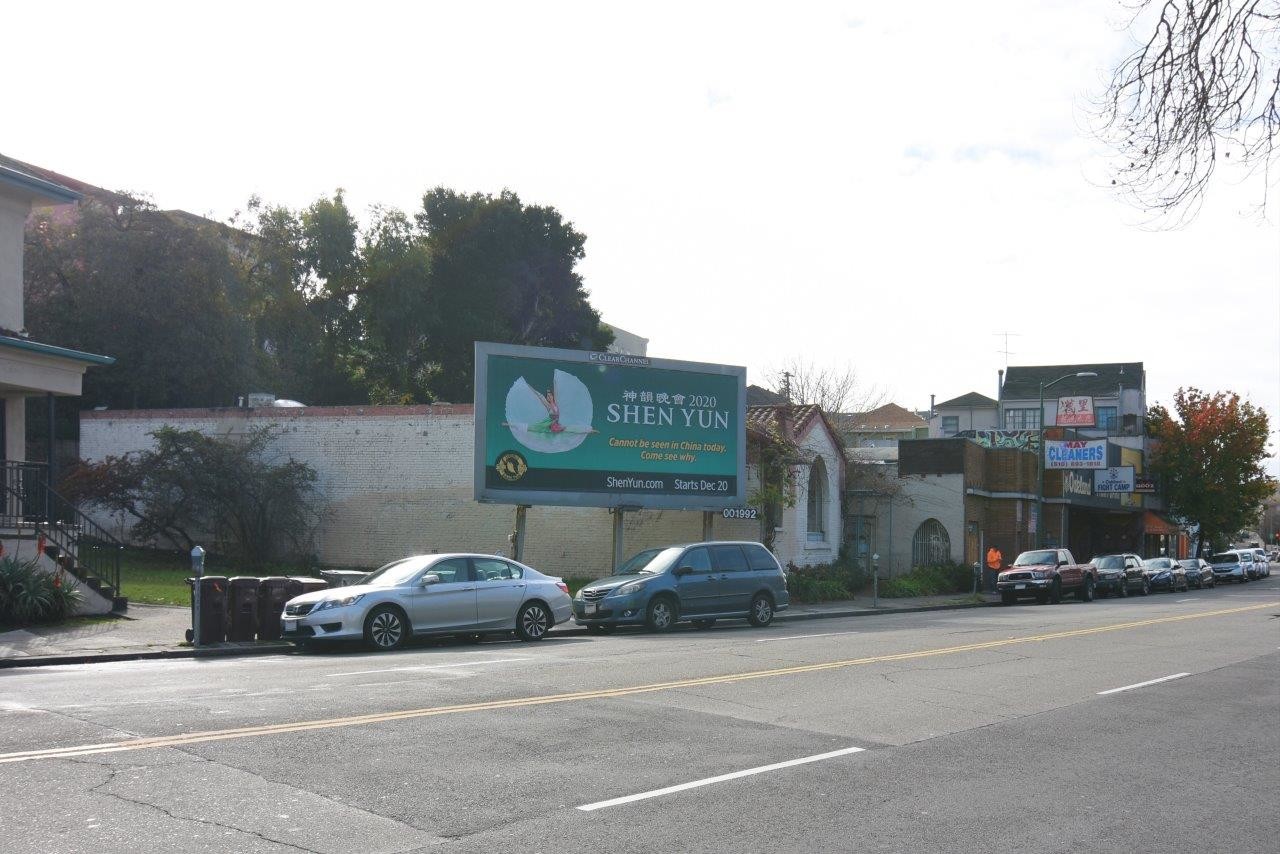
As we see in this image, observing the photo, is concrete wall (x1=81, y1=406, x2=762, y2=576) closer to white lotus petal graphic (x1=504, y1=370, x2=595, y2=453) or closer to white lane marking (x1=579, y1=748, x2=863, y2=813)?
white lotus petal graphic (x1=504, y1=370, x2=595, y2=453)

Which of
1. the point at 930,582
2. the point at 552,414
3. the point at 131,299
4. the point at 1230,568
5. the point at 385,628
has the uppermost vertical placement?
the point at 131,299

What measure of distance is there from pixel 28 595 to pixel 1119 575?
116 feet

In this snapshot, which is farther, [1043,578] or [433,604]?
[1043,578]

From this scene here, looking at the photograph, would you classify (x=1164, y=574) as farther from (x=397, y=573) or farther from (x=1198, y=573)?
(x=397, y=573)

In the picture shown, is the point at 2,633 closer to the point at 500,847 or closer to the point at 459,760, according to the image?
the point at 459,760

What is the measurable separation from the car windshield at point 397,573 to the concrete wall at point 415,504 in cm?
1194

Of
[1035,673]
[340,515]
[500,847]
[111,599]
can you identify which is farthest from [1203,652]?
[340,515]

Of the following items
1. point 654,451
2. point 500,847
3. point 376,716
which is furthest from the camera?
point 654,451

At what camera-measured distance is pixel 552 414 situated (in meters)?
26.3

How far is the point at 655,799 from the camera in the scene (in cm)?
789

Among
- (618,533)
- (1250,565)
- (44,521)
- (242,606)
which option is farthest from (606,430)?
(1250,565)

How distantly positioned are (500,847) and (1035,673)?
1039 centimetres

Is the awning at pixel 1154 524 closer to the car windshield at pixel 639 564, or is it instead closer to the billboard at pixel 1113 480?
the billboard at pixel 1113 480

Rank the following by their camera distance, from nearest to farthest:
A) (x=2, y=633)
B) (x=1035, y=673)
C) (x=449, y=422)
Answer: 1. (x=1035, y=673)
2. (x=2, y=633)
3. (x=449, y=422)
